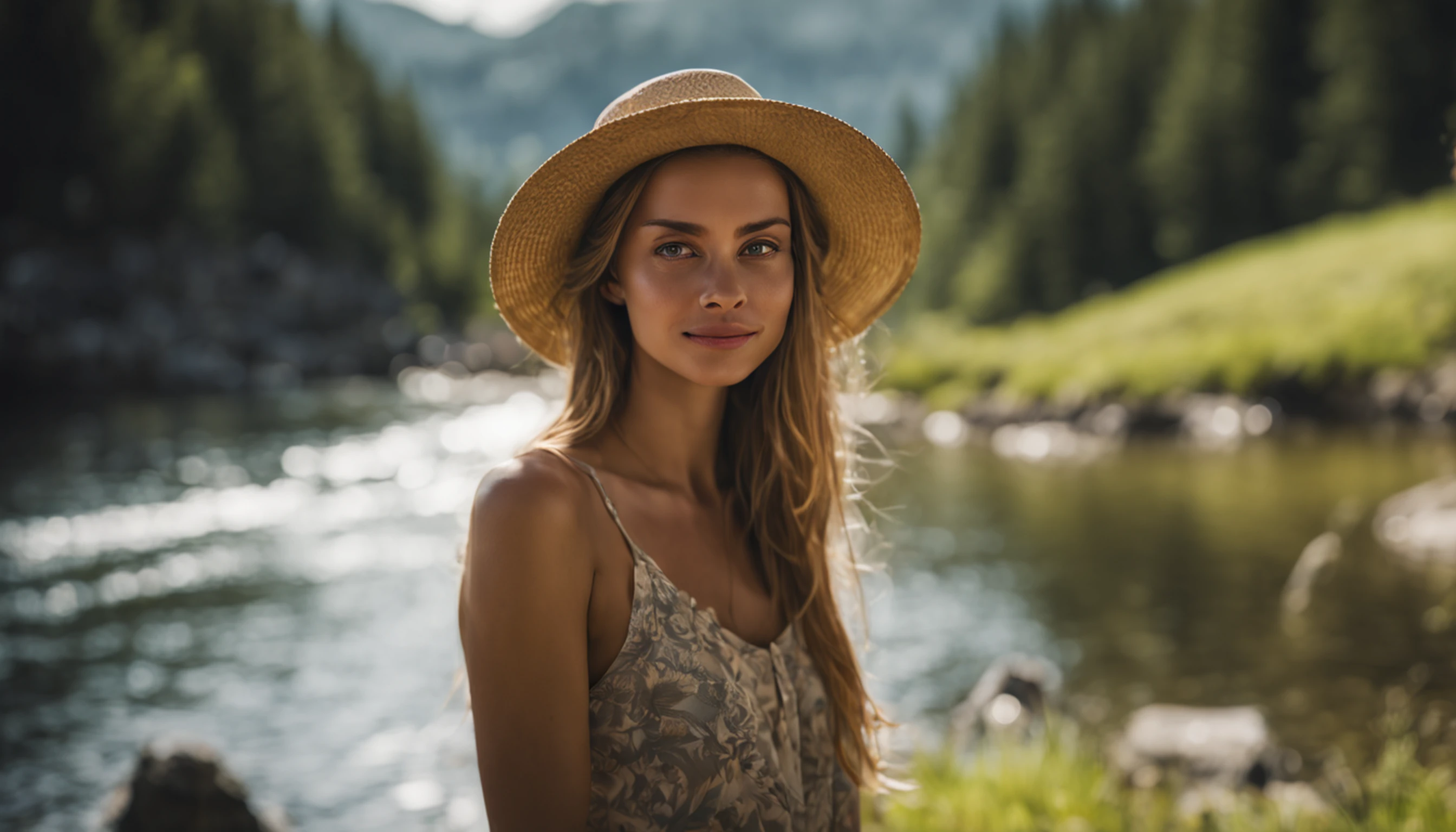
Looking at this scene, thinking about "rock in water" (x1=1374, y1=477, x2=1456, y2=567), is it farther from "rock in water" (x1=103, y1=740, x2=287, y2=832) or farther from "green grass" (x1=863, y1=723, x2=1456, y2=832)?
"rock in water" (x1=103, y1=740, x2=287, y2=832)

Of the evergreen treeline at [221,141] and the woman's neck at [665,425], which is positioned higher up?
the evergreen treeline at [221,141]

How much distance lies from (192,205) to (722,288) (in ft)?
180

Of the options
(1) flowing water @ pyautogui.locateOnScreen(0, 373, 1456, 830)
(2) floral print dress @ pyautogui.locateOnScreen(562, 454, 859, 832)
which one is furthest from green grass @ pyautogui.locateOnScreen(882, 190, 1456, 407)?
(2) floral print dress @ pyautogui.locateOnScreen(562, 454, 859, 832)

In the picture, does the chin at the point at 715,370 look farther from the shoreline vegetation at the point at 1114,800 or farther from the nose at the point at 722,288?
the shoreline vegetation at the point at 1114,800

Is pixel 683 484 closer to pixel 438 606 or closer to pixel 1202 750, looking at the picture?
pixel 1202 750

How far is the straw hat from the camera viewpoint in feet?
7.35

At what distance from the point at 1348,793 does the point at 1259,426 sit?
21.6 metres

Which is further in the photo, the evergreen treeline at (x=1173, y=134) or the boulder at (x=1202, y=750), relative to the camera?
the evergreen treeline at (x=1173, y=134)

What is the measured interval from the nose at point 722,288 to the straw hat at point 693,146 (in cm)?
26

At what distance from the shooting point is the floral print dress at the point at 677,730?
209cm

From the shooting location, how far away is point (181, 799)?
22.4 feet

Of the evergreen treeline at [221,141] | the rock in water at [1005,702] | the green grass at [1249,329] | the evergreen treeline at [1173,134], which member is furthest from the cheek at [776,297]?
the evergreen treeline at [221,141]

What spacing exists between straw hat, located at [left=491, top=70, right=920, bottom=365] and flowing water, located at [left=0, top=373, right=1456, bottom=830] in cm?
93

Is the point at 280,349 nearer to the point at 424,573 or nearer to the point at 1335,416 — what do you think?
the point at 424,573
